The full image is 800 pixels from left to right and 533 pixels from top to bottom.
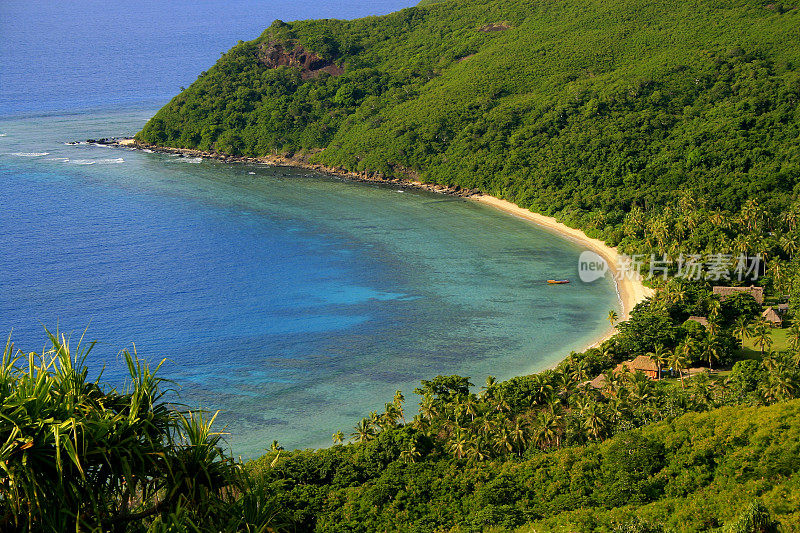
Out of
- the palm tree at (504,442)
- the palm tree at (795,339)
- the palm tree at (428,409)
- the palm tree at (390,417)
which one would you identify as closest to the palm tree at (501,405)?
the palm tree at (428,409)

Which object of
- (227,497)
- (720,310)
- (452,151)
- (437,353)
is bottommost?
(437,353)

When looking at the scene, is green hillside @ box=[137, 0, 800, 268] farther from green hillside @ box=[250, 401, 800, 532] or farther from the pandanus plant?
the pandanus plant

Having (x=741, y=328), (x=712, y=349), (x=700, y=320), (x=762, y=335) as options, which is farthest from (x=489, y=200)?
(x=712, y=349)

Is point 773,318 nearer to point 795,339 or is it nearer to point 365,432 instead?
point 795,339

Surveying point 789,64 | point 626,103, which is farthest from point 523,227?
point 789,64

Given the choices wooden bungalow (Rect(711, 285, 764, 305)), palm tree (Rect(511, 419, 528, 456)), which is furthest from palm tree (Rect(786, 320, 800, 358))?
palm tree (Rect(511, 419, 528, 456))

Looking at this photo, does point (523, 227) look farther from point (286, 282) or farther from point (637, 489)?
point (637, 489)
